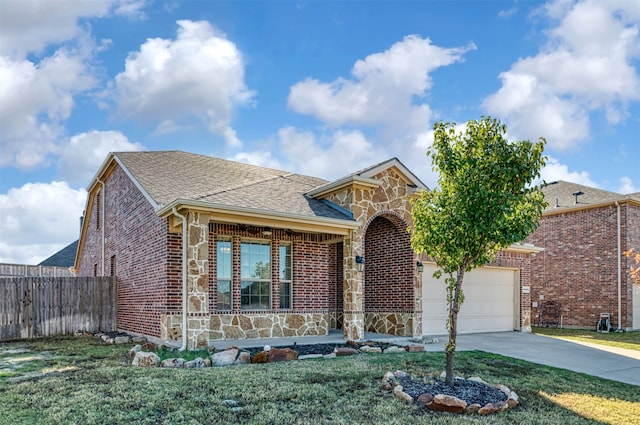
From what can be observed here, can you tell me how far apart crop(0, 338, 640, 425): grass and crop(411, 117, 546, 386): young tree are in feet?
4.49

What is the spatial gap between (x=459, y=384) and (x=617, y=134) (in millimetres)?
11308

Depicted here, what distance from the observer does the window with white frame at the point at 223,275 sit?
11266 mm

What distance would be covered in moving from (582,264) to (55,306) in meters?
18.9

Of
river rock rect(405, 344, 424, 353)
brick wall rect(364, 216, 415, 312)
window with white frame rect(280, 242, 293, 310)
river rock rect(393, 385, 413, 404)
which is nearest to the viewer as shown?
river rock rect(393, 385, 413, 404)

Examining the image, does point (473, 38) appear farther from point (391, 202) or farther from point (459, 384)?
point (459, 384)

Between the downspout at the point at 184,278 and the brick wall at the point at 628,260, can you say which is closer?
the downspout at the point at 184,278

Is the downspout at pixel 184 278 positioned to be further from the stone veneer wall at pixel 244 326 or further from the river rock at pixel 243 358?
the river rock at pixel 243 358

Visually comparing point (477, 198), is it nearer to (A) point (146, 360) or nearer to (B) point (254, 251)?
(A) point (146, 360)

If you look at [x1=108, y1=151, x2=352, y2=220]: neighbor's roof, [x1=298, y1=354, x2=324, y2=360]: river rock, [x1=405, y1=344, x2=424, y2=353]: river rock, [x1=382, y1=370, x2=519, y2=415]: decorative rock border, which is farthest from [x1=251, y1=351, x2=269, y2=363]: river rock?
[x1=405, y1=344, x2=424, y2=353]: river rock

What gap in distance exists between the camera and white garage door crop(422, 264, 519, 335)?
541 inches

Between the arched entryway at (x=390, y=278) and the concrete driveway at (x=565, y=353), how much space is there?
1.30m

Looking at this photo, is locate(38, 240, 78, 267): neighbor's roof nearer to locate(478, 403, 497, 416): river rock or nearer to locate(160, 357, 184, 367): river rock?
locate(160, 357, 184, 367): river rock

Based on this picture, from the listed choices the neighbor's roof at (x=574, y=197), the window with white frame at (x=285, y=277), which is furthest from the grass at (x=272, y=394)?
the neighbor's roof at (x=574, y=197)

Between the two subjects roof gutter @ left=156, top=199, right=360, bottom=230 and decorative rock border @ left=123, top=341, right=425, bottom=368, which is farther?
roof gutter @ left=156, top=199, right=360, bottom=230
